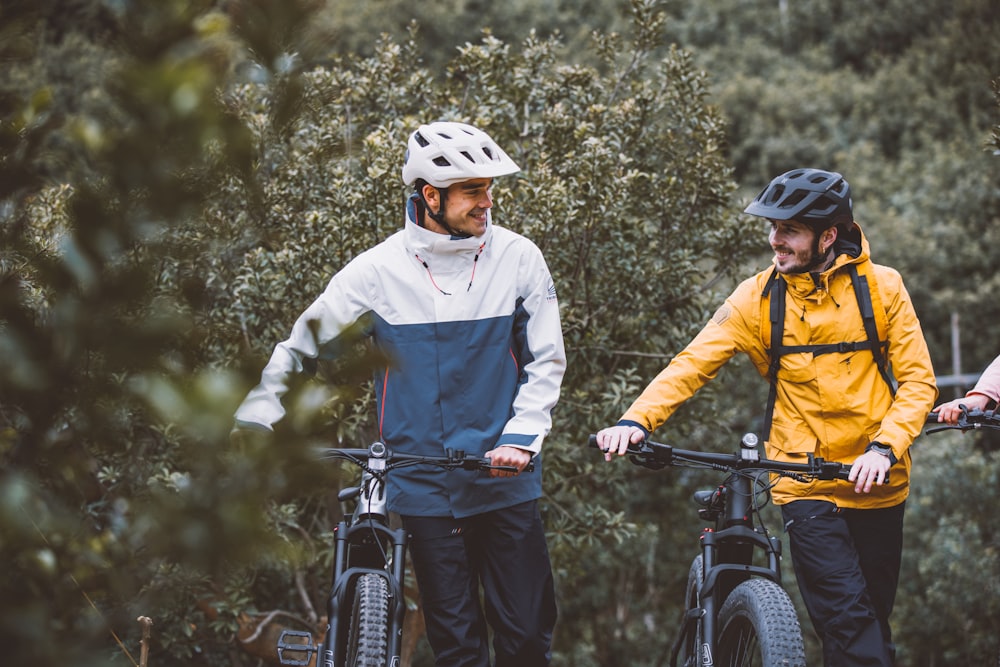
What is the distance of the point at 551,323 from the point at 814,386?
97 cm

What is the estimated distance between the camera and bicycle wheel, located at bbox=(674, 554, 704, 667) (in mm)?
3686

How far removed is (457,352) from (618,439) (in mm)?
664

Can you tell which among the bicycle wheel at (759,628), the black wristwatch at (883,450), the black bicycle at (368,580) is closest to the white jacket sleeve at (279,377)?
the black bicycle at (368,580)

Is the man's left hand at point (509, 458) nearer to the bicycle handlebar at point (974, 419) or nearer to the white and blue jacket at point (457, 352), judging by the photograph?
the white and blue jacket at point (457, 352)

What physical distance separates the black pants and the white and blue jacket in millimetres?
980

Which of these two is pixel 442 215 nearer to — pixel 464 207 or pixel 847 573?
pixel 464 207

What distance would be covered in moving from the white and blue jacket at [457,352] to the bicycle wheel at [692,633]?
0.67m

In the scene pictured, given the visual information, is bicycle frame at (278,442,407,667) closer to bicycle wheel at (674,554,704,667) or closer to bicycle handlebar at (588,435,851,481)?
bicycle handlebar at (588,435,851,481)

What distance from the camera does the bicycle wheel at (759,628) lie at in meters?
3.22

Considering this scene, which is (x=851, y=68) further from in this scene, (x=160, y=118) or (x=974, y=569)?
(x=160, y=118)

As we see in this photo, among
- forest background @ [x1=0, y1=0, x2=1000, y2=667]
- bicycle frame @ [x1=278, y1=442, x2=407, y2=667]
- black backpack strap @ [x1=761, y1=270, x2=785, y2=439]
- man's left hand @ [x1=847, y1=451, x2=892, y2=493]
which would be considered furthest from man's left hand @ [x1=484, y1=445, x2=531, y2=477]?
man's left hand @ [x1=847, y1=451, x2=892, y2=493]

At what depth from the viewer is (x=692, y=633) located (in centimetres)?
381

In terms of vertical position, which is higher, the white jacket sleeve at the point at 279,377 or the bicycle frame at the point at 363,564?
the white jacket sleeve at the point at 279,377

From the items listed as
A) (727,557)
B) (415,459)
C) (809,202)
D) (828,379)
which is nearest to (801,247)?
(809,202)
